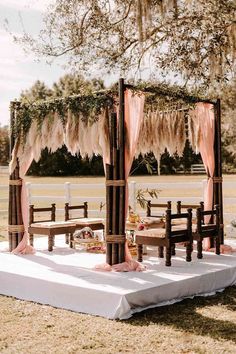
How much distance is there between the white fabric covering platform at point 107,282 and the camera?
634 centimetres

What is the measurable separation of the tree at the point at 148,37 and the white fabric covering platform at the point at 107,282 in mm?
4317

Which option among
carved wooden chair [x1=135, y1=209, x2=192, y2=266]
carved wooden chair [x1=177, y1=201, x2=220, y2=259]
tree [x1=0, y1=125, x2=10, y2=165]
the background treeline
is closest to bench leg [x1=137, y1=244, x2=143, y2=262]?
carved wooden chair [x1=135, y1=209, x2=192, y2=266]

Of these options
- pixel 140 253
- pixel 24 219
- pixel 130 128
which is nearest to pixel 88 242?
pixel 24 219

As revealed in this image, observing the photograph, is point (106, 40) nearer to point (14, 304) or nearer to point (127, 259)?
point (127, 259)

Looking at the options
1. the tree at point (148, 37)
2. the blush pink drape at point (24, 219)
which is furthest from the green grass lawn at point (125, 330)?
the tree at point (148, 37)

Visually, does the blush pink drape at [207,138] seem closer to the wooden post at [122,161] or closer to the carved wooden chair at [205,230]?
the carved wooden chair at [205,230]

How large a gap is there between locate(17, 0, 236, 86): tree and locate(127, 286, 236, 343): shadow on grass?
5.08 m

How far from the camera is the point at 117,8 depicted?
464 inches

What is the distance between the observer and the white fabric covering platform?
6344 millimetres

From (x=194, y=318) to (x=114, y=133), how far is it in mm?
2667

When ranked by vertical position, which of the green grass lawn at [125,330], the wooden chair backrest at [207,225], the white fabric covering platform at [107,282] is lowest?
the green grass lawn at [125,330]

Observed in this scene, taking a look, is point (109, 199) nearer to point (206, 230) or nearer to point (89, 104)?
point (89, 104)

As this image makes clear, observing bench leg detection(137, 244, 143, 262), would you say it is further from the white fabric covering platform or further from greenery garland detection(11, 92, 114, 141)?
greenery garland detection(11, 92, 114, 141)

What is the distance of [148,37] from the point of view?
1165 cm
